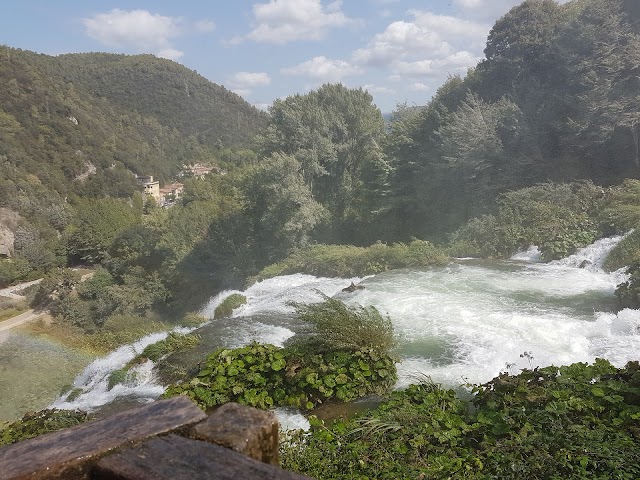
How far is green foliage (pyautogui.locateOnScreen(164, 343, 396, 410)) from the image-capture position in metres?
4.83

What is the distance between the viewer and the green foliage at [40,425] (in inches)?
184

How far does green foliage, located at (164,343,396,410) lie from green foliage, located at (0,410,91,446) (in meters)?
1.01

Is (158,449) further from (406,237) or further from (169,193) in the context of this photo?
(169,193)

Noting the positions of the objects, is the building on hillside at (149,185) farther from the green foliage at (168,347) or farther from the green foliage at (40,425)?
the green foliage at (40,425)

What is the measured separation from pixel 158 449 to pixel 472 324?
285 inches

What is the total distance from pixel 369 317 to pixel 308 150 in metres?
15.7

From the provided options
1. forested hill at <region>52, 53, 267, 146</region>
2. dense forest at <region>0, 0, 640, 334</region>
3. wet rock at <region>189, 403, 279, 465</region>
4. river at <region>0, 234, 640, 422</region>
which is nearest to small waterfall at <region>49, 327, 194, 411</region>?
river at <region>0, 234, 640, 422</region>

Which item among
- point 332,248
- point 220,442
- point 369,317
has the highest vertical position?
point 220,442

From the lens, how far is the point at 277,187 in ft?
62.3

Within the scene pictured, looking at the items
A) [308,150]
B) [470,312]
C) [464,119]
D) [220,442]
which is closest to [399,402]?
[220,442]

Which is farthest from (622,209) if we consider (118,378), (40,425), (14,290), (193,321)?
(14,290)

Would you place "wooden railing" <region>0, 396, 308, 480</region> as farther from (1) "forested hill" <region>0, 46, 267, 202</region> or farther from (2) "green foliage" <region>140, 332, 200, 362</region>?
(1) "forested hill" <region>0, 46, 267, 202</region>

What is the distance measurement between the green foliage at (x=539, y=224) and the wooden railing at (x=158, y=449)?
43.1 ft

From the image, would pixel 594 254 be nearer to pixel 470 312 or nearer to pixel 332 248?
pixel 470 312
